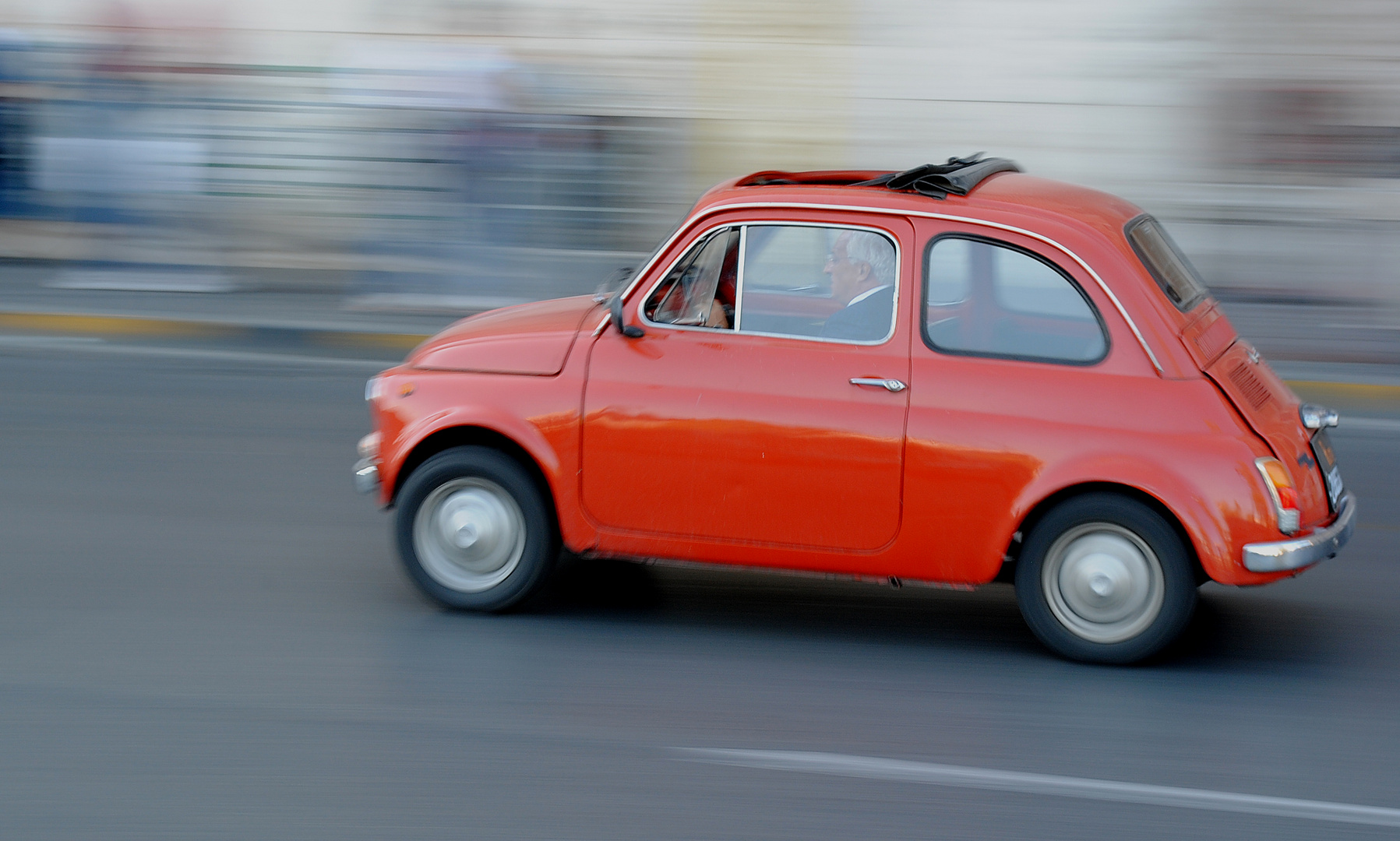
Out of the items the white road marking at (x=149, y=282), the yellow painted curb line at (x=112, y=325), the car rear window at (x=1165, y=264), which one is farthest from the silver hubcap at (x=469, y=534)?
the white road marking at (x=149, y=282)

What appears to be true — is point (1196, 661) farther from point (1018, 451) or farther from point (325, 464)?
point (325, 464)

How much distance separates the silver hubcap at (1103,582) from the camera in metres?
5.32

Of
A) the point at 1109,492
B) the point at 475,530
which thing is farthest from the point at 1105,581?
the point at 475,530

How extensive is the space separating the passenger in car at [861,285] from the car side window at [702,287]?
1.21 feet

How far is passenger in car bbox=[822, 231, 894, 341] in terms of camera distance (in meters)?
5.46

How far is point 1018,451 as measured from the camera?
5.28 meters

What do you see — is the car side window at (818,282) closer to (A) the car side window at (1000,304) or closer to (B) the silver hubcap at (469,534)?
(A) the car side window at (1000,304)

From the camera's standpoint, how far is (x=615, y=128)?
A: 13539 millimetres

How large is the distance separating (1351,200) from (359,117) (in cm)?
824

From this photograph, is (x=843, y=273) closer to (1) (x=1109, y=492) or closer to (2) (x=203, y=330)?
(1) (x=1109, y=492)

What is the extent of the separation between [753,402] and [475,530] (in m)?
1.24

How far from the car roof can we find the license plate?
1.09 m

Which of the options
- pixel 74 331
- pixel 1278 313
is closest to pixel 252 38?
pixel 74 331

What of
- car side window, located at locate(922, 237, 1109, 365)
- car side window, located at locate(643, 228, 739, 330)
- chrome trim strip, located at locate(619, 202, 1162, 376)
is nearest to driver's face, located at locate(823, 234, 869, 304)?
chrome trim strip, located at locate(619, 202, 1162, 376)
